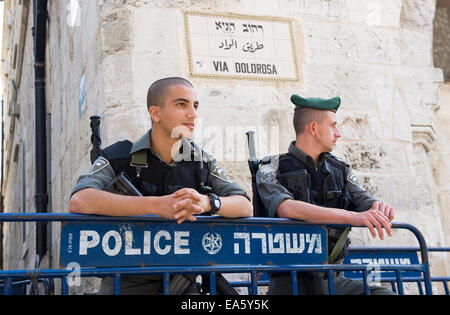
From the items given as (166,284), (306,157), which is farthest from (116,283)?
(306,157)

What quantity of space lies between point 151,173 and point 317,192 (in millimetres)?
942

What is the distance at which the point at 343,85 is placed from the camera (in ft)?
16.8

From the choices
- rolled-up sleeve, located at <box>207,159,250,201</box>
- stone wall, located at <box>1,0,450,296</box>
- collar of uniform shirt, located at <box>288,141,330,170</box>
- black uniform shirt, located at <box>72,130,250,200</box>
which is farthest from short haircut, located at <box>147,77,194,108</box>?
stone wall, located at <box>1,0,450,296</box>

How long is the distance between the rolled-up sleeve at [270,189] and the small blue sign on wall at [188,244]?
0.91ft

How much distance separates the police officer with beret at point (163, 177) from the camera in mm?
2451

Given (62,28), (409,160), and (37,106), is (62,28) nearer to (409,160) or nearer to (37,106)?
(37,106)

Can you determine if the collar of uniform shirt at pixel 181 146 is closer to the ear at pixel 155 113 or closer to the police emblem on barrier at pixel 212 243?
the ear at pixel 155 113

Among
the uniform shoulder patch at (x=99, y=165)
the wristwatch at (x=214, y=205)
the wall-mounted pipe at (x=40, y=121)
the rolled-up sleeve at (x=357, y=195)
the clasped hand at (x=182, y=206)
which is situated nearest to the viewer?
the clasped hand at (x=182, y=206)

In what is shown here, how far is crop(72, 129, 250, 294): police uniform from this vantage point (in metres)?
2.64

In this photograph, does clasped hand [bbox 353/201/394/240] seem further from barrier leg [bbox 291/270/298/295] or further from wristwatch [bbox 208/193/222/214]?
wristwatch [bbox 208/193/222/214]

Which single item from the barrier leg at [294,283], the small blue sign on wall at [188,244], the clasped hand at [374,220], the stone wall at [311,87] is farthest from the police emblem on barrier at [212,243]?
the stone wall at [311,87]

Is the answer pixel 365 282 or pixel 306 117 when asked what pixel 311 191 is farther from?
pixel 365 282
